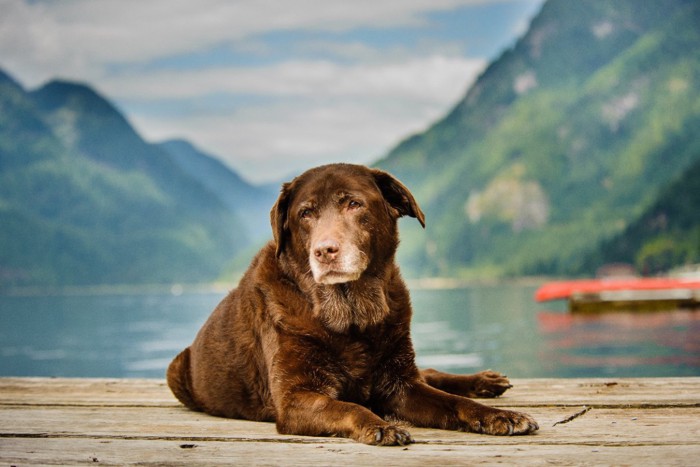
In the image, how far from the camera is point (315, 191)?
17.3 ft

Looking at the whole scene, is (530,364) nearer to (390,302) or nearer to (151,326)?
(390,302)

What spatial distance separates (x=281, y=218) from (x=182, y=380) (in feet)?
5.92

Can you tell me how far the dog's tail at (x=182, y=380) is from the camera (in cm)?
637

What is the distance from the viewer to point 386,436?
14.4ft

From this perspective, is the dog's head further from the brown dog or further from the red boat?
the red boat

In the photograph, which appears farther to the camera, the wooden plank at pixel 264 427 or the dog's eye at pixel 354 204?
the dog's eye at pixel 354 204

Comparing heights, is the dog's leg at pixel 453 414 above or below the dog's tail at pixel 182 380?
below

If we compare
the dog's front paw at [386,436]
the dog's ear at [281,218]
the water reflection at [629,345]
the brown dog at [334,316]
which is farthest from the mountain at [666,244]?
the dog's front paw at [386,436]

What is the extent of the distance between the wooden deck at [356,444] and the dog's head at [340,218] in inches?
42.4

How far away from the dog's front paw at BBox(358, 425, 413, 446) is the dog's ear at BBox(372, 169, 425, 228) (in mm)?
1457

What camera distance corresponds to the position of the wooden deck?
157 inches

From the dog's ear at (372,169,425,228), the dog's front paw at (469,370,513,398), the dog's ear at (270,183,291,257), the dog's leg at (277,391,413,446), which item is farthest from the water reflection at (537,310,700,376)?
the dog's leg at (277,391,413,446)

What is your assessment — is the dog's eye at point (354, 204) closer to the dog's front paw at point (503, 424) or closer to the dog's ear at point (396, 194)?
the dog's ear at point (396, 194)

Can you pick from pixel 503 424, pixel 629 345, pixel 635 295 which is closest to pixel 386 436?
pixel 503 424
